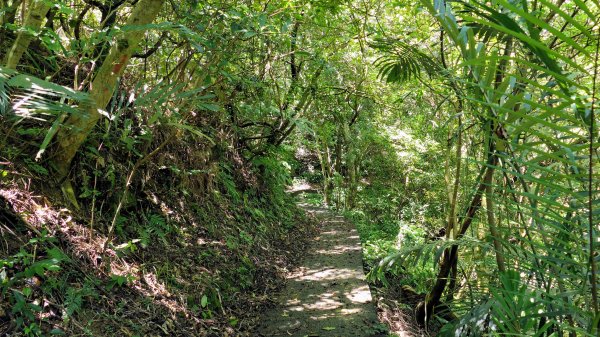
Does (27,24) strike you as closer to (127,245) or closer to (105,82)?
(105,82)

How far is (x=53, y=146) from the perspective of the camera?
11.4 ft

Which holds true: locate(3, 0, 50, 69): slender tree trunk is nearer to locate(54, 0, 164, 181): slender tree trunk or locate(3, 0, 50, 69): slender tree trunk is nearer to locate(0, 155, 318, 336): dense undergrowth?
locate(54, 0, 164, 181): slender tree trunk

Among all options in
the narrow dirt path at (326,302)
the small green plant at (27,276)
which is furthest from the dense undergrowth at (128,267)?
the narrow dirt path at (326,302)

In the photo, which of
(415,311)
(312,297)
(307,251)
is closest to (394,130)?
(307,251)

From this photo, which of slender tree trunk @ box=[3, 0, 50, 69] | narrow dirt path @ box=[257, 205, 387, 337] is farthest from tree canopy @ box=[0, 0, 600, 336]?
narrow dirt path @ box=[257, 205, 387, 337]

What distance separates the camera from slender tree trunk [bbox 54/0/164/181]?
3109mm

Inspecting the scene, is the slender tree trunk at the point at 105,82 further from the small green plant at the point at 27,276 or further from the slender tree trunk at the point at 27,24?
the small green plant at the point at 27,276

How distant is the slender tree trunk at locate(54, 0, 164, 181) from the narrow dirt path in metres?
2.39

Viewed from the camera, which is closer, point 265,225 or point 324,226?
point 265,225

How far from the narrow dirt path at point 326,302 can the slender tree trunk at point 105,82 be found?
2385mm

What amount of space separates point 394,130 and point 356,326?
9.56 metres

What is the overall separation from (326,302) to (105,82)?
3.20 meters

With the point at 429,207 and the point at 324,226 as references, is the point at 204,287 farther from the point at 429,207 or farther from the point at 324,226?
the point at 429,207

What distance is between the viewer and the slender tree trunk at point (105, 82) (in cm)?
311
